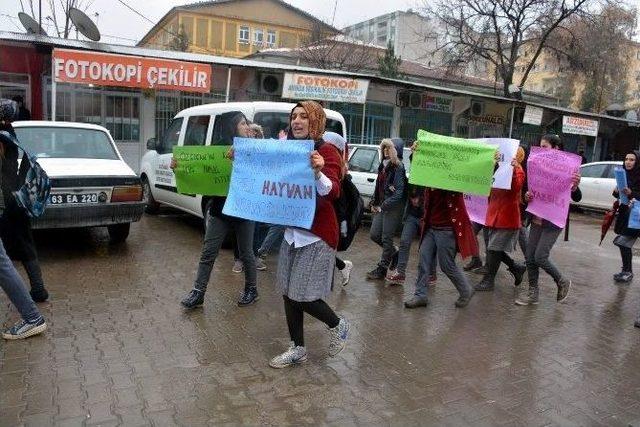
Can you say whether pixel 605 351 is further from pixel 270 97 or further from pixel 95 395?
pixel 270 97

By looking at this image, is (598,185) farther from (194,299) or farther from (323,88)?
(194,299)

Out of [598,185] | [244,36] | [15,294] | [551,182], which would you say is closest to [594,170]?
[598,185]

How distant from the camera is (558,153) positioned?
18.4 ft

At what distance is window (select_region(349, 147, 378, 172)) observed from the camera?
10.1 m

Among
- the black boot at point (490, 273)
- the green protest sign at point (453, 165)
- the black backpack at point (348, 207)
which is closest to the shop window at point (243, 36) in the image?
the black boot at point (490, 273)

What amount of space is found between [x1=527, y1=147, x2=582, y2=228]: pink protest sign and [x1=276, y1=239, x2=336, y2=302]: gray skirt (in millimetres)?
2921

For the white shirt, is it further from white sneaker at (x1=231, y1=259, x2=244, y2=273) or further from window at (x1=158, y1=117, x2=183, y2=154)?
window at (x1=158, y1=117, x2=183, y2=154)

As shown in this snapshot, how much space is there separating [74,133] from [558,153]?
6.14 metres

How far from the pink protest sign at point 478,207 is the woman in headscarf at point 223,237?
253cm

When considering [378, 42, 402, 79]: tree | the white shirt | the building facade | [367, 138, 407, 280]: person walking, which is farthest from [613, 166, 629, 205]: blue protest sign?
the building facade

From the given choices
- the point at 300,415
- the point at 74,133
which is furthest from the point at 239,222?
the point at 74,133

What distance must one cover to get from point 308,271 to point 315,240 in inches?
8.2

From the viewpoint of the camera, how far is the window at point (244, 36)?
58.4 metres

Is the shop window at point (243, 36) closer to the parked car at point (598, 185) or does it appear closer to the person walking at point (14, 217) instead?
the parked car at point (598, 185)
